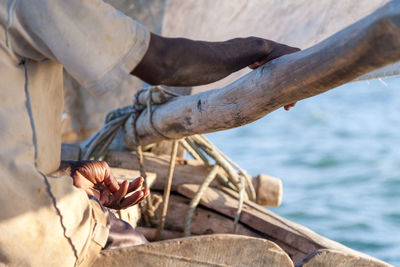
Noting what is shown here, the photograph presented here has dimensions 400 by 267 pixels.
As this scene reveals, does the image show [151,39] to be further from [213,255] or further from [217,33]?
[217,33]

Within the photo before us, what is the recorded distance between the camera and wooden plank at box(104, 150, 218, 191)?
8.20 feet

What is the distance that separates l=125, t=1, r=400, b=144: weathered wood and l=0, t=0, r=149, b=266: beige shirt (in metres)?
0.31

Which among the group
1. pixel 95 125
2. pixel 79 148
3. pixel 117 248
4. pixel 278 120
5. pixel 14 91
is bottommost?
pixel 278 120

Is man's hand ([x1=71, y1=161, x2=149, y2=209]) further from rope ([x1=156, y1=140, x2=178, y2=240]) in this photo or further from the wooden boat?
rope ([x1=156, y1=140, x2=178, y2=240])

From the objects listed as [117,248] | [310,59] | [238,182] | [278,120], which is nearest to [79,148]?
[238,182]

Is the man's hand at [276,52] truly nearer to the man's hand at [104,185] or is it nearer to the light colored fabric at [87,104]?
the man's hand at [104,185]

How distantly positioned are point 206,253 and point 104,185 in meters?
0.46

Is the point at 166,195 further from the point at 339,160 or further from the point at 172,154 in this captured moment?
the point at 339,160

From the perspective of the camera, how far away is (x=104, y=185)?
65.9 inches

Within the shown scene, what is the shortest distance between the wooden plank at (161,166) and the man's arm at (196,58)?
111 centimetres

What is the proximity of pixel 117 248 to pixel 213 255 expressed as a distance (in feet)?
0.73

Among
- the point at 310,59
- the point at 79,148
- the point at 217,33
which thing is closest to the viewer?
the point at 310,59

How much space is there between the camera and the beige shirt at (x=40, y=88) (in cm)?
122

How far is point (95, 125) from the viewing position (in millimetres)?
4328
